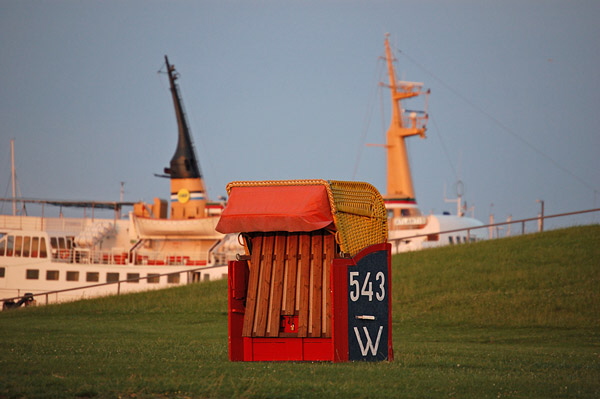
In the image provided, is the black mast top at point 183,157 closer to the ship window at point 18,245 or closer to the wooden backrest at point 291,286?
the ship window at point 18,245

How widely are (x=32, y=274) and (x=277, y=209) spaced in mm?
36219

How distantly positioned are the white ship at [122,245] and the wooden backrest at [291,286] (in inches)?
1133

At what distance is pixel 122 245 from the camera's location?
4953 centimetres

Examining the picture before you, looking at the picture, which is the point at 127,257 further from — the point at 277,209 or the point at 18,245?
the point at 277,209

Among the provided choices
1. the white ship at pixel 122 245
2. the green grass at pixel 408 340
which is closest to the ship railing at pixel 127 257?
the white ship at pixel 122 245

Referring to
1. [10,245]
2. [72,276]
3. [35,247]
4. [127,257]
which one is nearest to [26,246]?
[35,247]

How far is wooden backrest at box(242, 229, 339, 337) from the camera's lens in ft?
37.9

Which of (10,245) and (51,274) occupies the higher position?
(10,245)

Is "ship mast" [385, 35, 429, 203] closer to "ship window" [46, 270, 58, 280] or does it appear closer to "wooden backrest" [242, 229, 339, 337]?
"ship window" [46, 270, 58, 280]

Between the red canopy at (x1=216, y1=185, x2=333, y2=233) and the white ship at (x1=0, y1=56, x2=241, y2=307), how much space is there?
1136 inches

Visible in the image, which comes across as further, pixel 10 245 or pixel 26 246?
pixel 10 245

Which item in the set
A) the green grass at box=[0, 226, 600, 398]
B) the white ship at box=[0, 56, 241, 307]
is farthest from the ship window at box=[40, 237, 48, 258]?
the green grass at box=[0, 226, 600, 398]

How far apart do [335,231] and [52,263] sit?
1406 inches

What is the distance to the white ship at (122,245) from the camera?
42.9 m
